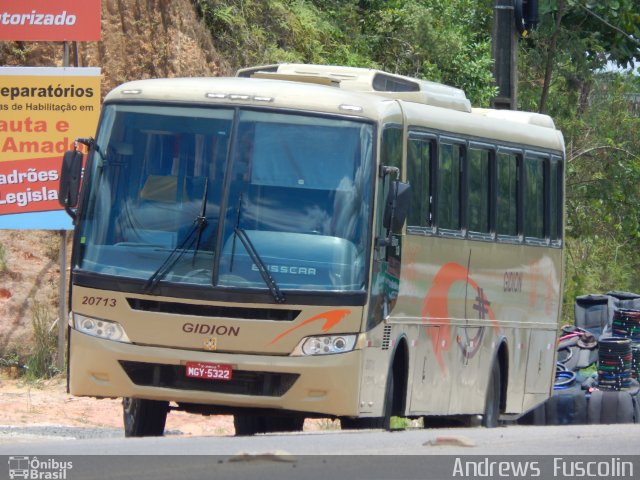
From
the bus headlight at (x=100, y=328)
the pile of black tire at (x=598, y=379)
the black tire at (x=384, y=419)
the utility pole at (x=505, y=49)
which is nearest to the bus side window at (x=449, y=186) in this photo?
the black tire at (x=384, y=419)

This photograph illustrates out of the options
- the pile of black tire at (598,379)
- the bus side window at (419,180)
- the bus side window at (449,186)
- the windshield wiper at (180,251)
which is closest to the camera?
the windshield wiper at (180,251)

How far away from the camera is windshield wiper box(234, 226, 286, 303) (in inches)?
404

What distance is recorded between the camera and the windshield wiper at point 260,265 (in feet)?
33.7

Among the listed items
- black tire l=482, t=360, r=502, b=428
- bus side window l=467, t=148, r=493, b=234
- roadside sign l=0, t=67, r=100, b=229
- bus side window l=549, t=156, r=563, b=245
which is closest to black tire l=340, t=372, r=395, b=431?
bus side window l=467, t=148, r=493, b=234

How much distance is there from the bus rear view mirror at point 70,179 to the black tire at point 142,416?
71.2 inches

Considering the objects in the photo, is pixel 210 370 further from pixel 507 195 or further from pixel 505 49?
pixel 505 49

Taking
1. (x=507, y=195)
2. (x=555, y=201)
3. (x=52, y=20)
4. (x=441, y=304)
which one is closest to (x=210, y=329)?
Result: (x=441, y=304)

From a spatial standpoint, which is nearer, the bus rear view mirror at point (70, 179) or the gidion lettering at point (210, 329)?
the gidion lettering at point (210, 329)

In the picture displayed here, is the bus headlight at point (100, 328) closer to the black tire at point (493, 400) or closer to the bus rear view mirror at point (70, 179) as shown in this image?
the bus rear view mirror at point (70, 179)

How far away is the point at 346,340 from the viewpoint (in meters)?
10.5

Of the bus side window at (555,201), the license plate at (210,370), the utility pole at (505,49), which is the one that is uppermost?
the utility pole at (505,49)

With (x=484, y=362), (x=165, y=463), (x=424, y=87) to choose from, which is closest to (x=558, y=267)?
(x=484, y=362)

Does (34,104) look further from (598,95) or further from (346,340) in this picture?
(598,95)

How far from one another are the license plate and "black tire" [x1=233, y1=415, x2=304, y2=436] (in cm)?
185
